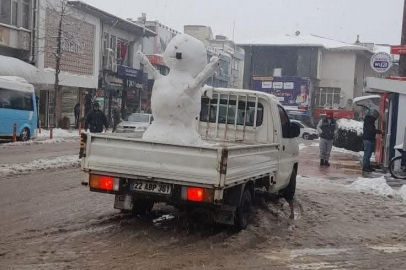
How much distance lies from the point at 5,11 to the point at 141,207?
75.0 ft

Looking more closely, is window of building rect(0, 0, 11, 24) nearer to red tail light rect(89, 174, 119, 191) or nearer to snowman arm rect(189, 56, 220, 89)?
snowman arm rect(189, 56, 220, 89)

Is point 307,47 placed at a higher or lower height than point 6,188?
higher

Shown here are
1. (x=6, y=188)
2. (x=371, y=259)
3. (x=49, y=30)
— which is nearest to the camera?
(x=371, y=259)

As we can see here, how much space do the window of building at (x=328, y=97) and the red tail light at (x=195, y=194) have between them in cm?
5070

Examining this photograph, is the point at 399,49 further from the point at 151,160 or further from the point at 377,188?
the point at 151,160

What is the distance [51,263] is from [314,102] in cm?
5286

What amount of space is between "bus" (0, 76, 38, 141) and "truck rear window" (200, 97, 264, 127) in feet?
42.5

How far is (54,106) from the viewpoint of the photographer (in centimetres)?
3133

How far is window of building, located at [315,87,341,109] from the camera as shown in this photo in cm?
5531

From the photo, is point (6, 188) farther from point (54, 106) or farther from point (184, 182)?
point (54, 106)

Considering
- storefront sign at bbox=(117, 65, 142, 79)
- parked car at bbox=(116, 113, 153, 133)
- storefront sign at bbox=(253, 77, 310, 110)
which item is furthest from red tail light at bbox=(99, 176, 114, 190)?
storefront sign at bbox=(253, 77, 310, 110)

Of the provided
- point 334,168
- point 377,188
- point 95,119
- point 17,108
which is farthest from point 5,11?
point 377,188

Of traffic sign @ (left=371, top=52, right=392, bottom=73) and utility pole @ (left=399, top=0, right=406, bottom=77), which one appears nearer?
utility pole @ (left=399, top=0, right=406, bottom=77)

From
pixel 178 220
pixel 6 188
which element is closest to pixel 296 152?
pixel 178 220
